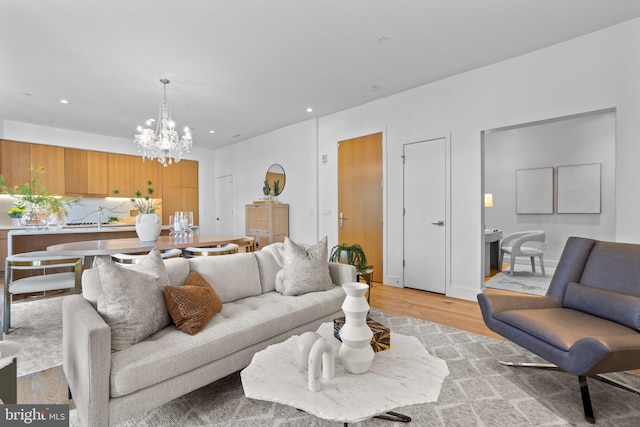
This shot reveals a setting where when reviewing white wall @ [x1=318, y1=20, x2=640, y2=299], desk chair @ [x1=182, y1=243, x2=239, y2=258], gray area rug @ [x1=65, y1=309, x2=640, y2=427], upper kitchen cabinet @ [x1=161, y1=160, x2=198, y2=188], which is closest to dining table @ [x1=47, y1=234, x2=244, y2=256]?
desk chair @ [x1=182, y1=243, x2=239, y2=258]

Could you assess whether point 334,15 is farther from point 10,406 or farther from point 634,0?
point 10,406

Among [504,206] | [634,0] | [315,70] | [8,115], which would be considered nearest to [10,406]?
[315,70]

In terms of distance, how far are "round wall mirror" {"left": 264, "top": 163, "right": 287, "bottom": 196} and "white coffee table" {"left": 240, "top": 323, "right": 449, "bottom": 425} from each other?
5003 mm

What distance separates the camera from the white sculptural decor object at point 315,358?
120cm

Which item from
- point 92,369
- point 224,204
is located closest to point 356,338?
point 92,369

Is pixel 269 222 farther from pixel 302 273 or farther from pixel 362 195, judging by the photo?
pixel 302 273

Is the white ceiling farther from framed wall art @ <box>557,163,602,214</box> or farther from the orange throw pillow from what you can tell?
framed wall art @ <box>557,163,602,214</box>

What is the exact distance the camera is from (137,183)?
7074mm

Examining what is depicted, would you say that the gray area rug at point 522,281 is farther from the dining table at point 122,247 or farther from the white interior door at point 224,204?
the white interior door at point 224,204

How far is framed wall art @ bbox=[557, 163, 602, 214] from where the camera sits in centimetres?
535

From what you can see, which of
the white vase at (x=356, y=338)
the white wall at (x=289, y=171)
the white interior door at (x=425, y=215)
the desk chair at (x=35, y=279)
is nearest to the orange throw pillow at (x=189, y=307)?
the white vase at (x=356, y=338)

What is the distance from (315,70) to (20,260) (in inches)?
143

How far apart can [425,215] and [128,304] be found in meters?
3.62

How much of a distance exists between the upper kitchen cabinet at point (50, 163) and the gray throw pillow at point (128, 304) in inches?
233
